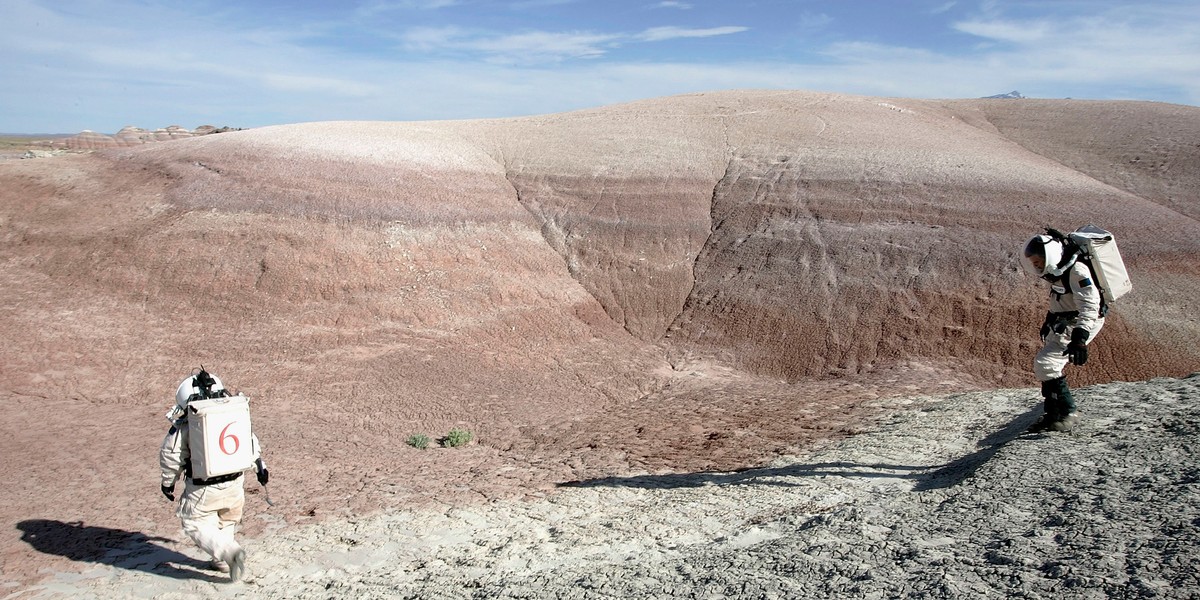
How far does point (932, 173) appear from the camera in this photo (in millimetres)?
16859

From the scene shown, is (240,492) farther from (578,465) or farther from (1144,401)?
(1144,401)

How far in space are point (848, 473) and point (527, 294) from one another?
26.5 feet

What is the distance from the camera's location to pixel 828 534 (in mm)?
5289

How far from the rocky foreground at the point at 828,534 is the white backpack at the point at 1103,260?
1214mm

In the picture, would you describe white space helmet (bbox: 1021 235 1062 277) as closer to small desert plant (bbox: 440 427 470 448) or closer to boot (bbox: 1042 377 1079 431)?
boot (bbox: 1042 377 1079 431)

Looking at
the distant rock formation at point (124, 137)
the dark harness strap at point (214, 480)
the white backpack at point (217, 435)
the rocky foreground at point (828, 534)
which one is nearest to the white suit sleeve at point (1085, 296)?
the rocky foreground at point (828, 534)

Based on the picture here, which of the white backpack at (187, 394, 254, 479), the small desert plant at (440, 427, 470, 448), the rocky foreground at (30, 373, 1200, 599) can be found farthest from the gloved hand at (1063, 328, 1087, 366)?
the white backpack at (187, 394, 254, 479)

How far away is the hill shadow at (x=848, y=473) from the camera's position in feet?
22.7

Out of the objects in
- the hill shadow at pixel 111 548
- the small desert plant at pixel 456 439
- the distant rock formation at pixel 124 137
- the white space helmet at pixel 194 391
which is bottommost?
the small desert plant at pixel 456 439

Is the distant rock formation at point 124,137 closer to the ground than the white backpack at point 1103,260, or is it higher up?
higher up

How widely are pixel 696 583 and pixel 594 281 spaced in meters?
11.0

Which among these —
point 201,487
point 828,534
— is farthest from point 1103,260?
point 201,487

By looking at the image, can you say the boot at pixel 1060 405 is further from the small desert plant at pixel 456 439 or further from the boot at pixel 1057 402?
the small desert plant at pixel 456 439

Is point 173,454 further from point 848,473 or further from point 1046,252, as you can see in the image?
point 1046,252
